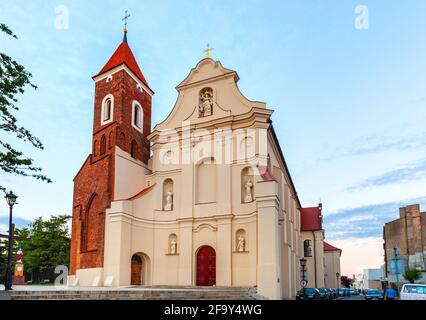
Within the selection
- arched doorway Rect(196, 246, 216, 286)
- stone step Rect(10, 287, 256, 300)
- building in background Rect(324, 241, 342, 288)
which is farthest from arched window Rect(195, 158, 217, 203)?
building in background Rect(324, 241, 342, 288)

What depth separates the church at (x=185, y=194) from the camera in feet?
87.8

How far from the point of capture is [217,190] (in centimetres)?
2855

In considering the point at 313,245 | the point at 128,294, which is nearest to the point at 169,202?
the point at 128,294

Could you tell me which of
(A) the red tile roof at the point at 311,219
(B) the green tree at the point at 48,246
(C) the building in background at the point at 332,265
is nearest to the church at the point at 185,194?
(A) the red tile roof at the point at 311,219

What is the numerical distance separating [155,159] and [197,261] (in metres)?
8.24

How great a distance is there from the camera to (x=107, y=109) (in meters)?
32.1

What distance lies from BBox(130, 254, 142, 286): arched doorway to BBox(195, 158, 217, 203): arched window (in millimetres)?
5709

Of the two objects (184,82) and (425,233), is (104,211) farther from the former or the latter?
(425,233)

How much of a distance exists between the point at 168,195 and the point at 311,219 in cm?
2906

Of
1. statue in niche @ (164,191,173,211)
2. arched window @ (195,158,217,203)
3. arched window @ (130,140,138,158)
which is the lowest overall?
statue in niche @ (164,191,173,211)

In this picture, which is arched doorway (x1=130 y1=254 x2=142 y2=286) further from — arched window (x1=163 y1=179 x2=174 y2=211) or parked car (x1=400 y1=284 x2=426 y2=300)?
parked car (x1=400 y1=284 x2=426 y2=300)

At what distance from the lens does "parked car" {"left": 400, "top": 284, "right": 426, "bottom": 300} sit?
18.1 m

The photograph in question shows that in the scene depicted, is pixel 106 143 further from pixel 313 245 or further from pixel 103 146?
pixel 313 245
